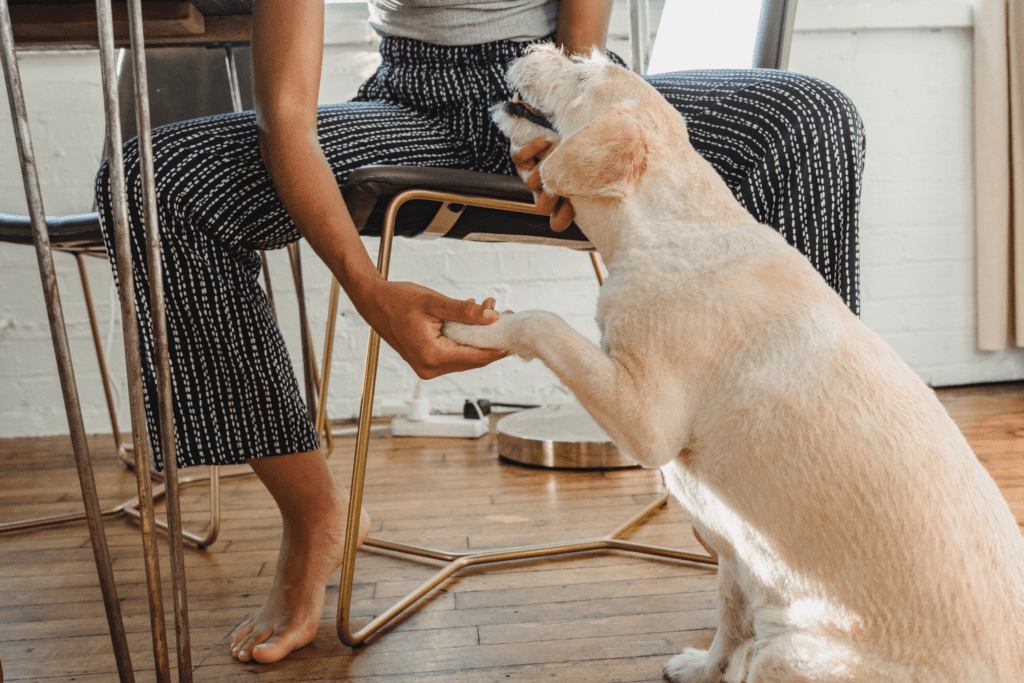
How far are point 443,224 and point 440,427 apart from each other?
1.46 metres

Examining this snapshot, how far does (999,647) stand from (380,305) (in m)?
0.78

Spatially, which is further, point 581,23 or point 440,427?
point 440,427

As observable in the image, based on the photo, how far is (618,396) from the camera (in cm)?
84

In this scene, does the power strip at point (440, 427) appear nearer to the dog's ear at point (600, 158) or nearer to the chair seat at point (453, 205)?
the chair seat at point (453, 205)

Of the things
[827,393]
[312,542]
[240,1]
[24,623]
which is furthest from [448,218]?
[24,623]

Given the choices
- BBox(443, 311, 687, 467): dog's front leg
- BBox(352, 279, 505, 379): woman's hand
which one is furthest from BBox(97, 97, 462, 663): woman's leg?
BBox(443, 311, 687, 467): dog's front leg

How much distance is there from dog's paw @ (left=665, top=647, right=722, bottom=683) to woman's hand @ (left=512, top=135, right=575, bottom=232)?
61 centimetres

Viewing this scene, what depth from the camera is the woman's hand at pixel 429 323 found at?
3.06ft

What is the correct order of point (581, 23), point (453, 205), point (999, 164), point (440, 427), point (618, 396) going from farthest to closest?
1. point (999, 164)
2. point (440, 427)
3. point (581, 23)
4. point (453, 205)
5. point (618, 396)

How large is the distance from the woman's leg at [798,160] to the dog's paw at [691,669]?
0.59 m

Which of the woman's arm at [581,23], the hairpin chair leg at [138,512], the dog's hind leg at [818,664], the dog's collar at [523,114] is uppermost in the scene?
the woman's arm at [581,23]

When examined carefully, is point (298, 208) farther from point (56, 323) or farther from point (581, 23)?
point (581, 23)

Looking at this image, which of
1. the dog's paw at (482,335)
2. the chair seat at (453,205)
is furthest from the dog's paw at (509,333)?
the chair seat at (453,205)

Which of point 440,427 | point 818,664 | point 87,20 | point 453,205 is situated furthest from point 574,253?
point 818,664
